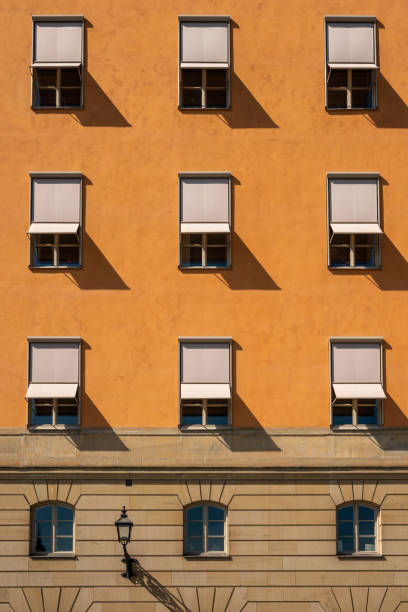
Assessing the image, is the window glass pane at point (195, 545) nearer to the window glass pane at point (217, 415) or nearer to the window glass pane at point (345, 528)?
the window glass pane at point (217, 415)

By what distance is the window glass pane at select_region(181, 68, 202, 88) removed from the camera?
2506 centimetres

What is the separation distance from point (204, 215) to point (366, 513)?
30.9 ft

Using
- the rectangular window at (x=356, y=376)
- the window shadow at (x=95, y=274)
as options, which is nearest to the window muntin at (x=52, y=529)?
the window shadow at (x=95, y=274)

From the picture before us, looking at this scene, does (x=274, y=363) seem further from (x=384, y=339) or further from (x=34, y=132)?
(x=34, y=132)

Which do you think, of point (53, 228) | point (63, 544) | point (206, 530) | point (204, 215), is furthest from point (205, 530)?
point (53, 228)

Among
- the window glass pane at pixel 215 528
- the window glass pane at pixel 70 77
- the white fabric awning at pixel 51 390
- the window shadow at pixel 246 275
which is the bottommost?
the window glass pane at pixel 215 528

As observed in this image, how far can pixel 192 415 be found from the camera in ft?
79.2

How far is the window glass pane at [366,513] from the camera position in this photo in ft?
78.6

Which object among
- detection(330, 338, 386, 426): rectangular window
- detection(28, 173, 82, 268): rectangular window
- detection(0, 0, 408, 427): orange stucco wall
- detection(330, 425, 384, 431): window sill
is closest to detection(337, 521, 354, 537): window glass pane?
detection(330, 425, 384, 431): window sill

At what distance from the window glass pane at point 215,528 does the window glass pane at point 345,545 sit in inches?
127

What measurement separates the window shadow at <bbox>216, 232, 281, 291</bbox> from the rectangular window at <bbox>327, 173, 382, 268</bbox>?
187 centimetres

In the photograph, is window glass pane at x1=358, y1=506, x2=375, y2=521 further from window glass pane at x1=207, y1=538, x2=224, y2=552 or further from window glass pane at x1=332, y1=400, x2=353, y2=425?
window glass pane at x1=207, y1=538, x2=224, y2=552

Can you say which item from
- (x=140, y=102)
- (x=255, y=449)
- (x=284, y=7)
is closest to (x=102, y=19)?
(x=140, y=102)

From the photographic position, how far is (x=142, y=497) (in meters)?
23.8
